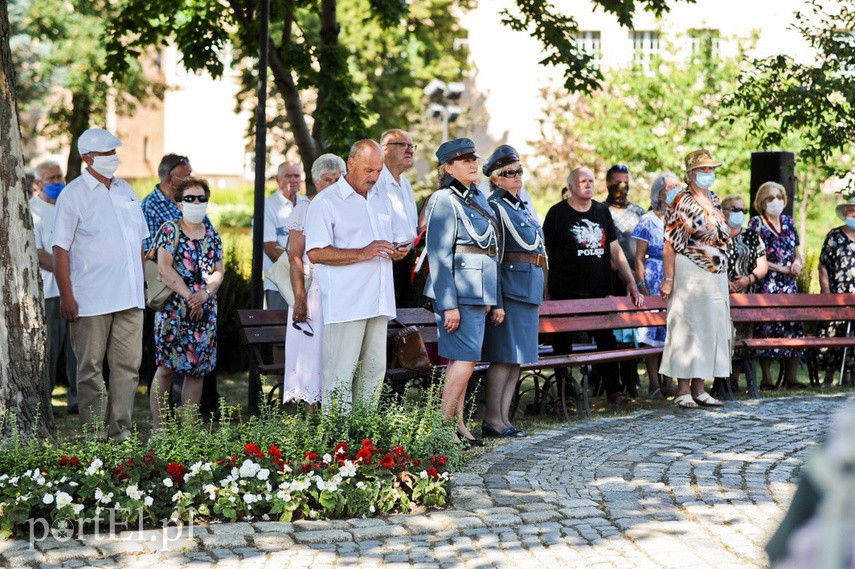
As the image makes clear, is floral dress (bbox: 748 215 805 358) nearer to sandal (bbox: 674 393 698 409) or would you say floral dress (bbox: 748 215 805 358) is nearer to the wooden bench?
the wooden bench

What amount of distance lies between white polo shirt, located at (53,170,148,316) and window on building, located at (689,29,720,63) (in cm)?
2140

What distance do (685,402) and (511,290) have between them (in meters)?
2.62

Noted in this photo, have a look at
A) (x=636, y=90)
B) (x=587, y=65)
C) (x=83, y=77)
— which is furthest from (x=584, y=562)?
(x=83, y=77)

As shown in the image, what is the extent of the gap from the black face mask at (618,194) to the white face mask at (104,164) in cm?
537

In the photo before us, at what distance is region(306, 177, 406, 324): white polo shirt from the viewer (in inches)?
323

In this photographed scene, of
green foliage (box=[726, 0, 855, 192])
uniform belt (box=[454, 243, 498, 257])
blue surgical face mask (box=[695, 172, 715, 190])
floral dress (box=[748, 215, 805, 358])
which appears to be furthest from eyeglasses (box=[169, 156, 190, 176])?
green foliage (box=[726, 0, 855, 192])

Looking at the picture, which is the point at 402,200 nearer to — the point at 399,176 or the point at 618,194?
the point at 399,176

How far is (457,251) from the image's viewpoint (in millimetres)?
8555

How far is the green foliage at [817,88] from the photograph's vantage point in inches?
515

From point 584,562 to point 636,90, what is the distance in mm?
24324

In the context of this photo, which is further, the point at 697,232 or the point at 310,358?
the point at 697,232

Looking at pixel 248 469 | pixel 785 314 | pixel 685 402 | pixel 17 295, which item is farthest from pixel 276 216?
pixel 248 469

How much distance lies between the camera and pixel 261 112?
11523mm

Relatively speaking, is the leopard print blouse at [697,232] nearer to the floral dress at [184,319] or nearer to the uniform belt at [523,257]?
the uniform belt at [523,257]
